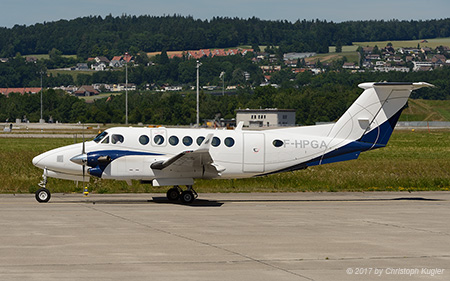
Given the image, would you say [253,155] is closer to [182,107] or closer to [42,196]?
[42,196]

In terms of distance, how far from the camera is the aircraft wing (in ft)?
75.9

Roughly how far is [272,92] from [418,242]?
169687 millimetres

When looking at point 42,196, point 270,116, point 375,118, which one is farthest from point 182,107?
point 42,196

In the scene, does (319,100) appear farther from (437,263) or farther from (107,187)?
(437,263)

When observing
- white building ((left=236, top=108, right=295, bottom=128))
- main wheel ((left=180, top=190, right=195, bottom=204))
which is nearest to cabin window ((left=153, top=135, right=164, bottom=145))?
main wheel ((left=180, top=190, right=195, bottom=204))

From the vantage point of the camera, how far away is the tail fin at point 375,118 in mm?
25812

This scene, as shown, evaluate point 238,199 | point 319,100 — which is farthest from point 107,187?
point 319,100

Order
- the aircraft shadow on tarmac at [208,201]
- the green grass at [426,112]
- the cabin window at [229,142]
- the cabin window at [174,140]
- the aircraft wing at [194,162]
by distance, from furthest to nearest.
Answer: the green grass at [426,112]
the cabin window at [229,142]
the cabin window at [174,140]
the aircraft shadow on tarmac at [208,201]
the aircraft wing at [194,162]

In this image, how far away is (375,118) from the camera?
25.9 m

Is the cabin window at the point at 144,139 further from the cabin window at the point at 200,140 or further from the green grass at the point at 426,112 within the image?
the green grass at the point at 426,112

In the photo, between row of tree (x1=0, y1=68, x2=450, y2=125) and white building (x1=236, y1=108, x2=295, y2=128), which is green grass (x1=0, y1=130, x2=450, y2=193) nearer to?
white building (x1=236, y1=108, x2=295, y2=128)

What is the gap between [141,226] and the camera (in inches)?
738

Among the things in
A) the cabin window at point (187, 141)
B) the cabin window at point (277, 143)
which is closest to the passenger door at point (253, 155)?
the cabin window at point (277, 143)

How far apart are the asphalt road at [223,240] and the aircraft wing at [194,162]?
121 cm
